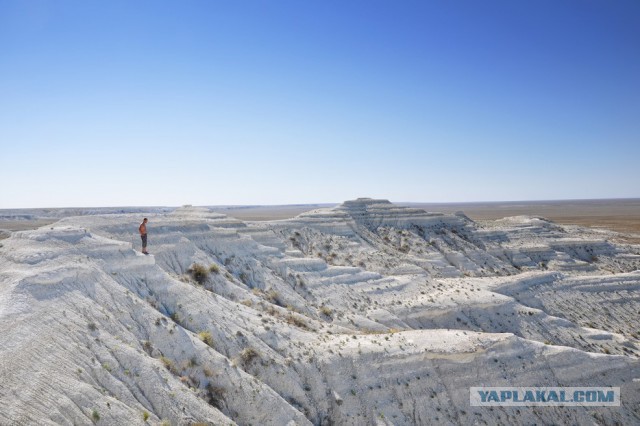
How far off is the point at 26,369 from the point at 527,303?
130 feet

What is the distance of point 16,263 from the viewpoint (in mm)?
18094

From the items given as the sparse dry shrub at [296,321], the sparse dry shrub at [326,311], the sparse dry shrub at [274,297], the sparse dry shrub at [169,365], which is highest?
the sparse dry shrub at [169,365]

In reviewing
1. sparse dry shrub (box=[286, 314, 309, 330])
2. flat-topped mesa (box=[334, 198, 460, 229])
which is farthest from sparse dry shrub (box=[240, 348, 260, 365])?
flat-topped mesa (box=[334, 198, 460, 229])

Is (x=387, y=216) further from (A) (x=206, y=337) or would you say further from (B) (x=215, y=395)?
(B) (x=215, y=395)

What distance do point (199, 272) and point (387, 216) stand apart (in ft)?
110

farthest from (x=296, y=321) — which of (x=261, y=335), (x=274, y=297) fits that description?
(x=274, y=297)

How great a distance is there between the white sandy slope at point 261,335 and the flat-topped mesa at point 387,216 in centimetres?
1237

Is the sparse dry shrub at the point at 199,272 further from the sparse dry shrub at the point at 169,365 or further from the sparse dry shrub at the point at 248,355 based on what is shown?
the sparse dry shrub at the point at 169,365

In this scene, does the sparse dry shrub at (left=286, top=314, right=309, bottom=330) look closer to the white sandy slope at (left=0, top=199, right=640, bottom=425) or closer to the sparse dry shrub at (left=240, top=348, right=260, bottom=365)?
the white sandy slope at (left=0, top=199, right=640, bottom=425)

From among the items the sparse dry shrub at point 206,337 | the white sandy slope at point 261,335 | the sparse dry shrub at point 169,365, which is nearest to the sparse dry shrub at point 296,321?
the white sandy slope at point 261,335

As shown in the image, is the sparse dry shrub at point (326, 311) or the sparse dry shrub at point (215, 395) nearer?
the sparse dry shrub at point (215, 395)

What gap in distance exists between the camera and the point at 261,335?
22.0 meters

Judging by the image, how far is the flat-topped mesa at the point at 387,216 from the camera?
5450cm

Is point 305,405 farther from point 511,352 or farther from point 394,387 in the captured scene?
point 511,352
